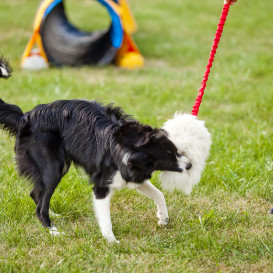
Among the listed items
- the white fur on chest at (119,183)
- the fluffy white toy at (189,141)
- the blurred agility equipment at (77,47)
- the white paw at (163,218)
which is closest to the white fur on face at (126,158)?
the white fur on chest at (119,183)

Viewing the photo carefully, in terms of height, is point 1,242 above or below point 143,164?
below

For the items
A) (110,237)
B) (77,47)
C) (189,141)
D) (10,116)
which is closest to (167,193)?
(110,237)

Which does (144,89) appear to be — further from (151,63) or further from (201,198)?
(201,198)

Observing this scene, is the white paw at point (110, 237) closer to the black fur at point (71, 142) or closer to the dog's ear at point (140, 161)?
the black fur at point (71, 142)

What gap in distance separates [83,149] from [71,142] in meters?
0.10

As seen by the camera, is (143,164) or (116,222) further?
(116,222)

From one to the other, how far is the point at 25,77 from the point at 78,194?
12.6ft

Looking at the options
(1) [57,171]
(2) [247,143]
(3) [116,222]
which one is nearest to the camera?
(1) [57,171]

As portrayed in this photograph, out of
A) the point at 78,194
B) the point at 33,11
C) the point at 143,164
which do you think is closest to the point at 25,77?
the point at 78,194

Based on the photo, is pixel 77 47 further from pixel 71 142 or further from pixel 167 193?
pixel 71 142

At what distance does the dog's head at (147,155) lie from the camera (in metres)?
2.70

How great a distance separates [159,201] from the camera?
127 inches

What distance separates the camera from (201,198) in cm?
Answer: 365

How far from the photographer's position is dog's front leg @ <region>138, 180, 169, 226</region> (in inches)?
126
